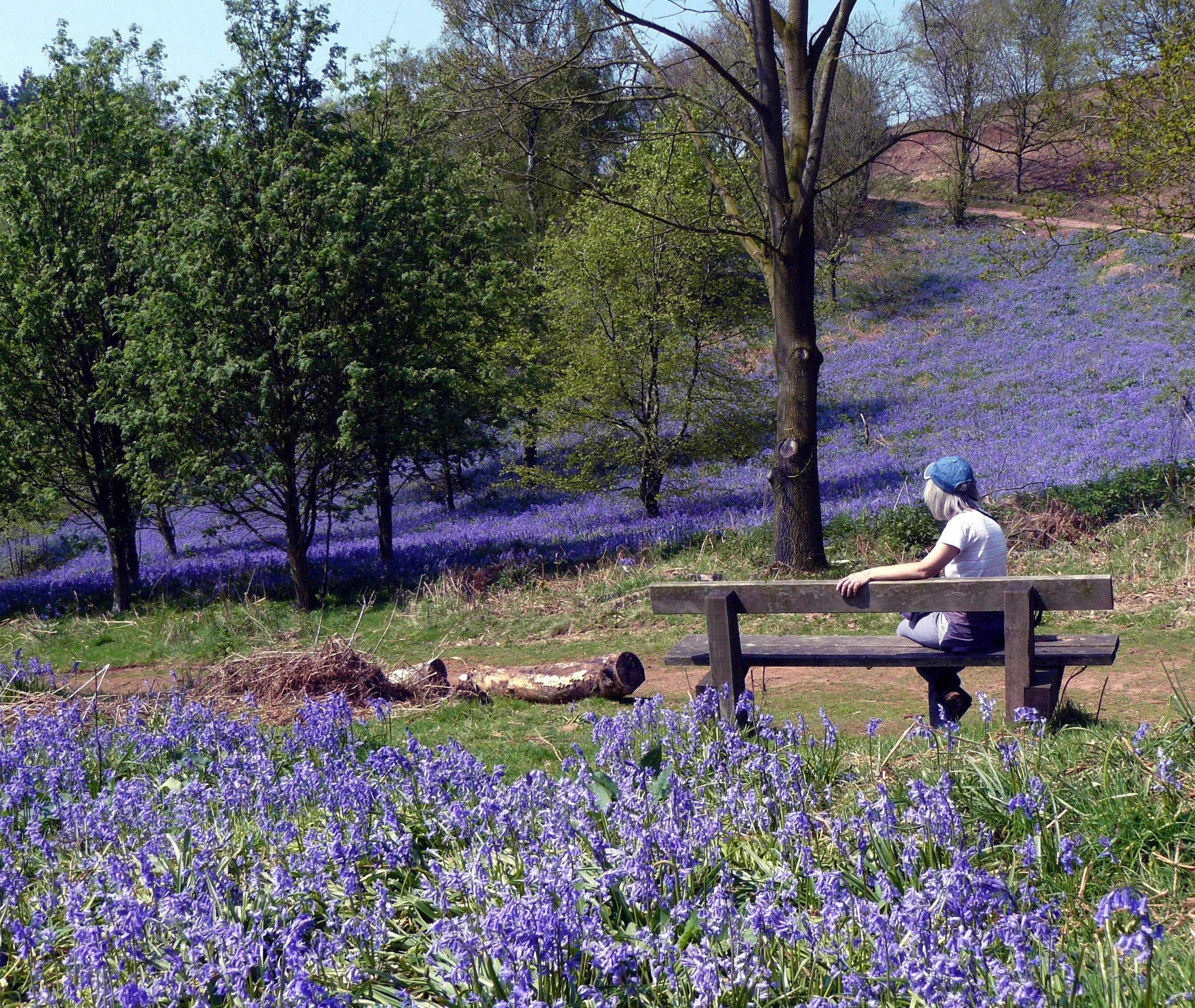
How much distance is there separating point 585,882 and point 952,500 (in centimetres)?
363

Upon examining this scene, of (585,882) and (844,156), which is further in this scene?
(844,156)

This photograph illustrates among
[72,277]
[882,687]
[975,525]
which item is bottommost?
[882,687]

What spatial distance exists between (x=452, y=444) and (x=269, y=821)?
547 inches

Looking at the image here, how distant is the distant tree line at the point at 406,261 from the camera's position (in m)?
12.5

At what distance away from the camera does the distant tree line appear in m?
12.5

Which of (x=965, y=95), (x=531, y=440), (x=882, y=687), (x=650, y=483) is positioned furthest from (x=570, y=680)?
(x=965, y=95)

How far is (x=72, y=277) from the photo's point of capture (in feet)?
57.5

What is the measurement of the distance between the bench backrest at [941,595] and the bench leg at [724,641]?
22 centimetres

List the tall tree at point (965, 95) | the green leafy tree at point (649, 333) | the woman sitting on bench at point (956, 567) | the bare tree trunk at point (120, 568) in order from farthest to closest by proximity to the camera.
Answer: the tall tree at point (965, 95)
the green leafy tree at point (649, 333)
the bare tree trunk at point (120, 568)
the woman sitting on bench at point (956, 567)

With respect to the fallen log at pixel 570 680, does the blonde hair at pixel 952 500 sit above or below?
above

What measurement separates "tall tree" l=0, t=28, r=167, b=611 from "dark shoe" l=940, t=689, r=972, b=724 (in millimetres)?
14602

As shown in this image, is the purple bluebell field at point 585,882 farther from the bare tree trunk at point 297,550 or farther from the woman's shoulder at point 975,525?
the bare tree trunk at point 297,550

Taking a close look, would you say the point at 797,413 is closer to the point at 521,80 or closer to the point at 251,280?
the point at 521,80

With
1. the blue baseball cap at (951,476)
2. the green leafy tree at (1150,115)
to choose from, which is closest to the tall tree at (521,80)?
the blue baseball cap at (951,476)
